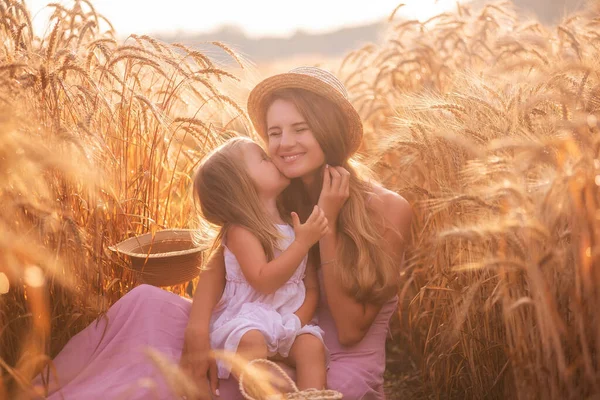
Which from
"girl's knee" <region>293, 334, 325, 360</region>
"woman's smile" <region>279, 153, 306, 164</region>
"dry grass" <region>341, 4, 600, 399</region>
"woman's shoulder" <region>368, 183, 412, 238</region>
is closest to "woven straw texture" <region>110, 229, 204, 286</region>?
"woman's smile" <region>279, 153, 306, 164</region>

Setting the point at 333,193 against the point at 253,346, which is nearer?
the point at 253,346

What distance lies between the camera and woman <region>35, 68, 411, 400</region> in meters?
2.22

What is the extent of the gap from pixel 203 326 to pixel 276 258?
1.26 ft

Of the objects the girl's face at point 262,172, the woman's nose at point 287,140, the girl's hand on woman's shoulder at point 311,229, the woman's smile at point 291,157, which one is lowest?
the girl's hand on woman's shoulder at point 311,229

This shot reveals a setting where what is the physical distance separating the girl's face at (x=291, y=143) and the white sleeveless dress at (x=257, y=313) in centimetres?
26

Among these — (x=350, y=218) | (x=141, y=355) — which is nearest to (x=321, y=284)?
(x=350, y=218)

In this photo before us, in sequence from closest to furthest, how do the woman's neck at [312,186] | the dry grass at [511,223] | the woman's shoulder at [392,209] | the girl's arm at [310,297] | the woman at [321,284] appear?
1. the dry grass at [511,223]
2. the woman at [321,284]
3. the girl's arm at [310,297]
4. the woman's shoulder at [392,209]
5. the woman's neck at [312,186]

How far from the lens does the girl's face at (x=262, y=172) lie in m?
2.49

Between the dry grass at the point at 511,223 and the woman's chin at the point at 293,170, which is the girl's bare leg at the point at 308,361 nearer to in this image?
the dry grass at the point at 511,223

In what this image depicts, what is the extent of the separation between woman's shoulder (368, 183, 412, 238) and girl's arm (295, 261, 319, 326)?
1.24ft

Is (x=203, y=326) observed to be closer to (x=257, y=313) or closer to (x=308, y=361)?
(x=257, y=313)

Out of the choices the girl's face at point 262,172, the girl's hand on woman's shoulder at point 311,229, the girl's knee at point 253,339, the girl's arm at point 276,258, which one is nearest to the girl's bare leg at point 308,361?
the girl's knee at point 253,339

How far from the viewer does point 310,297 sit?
246cm

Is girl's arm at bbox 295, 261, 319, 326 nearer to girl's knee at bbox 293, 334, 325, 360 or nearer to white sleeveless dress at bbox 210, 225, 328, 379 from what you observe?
white sleeveless dress at bbox 210, 225, 328, 379
